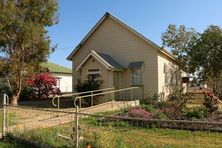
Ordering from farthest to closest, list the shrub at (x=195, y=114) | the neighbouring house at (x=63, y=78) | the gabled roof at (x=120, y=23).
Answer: the neighbouring house at (x=63, y=78) < the gabled roof at (x=120, y=23) < the shrub at (x=195, y=114)

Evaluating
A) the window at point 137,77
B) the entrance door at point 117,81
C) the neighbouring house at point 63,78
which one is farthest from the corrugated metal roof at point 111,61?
the neighbouring house at point 63,78

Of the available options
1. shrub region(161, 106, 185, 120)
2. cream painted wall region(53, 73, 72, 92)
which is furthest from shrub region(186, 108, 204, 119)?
cream painted wall region(53, 73, 72, 92)

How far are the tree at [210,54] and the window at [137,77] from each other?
928 centimetres

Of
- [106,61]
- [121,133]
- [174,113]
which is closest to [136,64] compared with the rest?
[106,61]

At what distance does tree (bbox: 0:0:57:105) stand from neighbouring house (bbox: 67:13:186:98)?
11.7 feet

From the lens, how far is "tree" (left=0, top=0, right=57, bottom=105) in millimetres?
21453

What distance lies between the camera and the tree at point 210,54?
101ft

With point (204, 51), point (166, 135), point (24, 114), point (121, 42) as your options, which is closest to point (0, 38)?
point (24, 114)

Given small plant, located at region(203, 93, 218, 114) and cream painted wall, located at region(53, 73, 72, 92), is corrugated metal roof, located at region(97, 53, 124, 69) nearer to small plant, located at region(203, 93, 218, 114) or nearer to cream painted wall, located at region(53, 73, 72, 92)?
small plant, located at region(203, 93, 218, 114)

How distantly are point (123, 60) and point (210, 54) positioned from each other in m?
11.0

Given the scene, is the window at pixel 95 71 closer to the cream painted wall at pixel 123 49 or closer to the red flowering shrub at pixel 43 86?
the cream painted wall at pixel 123 49

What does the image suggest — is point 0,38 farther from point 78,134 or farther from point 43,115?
point 78,134

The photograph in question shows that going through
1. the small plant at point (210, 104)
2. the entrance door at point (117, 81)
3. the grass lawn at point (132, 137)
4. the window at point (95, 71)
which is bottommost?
the grass lawn at point (132, 137)

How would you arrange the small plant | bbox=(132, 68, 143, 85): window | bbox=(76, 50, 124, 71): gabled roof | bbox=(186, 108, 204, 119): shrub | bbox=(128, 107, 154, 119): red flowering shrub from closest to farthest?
bbox=(186, 108, 204, 119): shrub → bbox=(128, 107, 154, 119): red flowering shrub → the small plant → bbox=(76, 50, 124, 71): gabled roof → bbox=(132, 68, 143, 85): window
